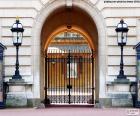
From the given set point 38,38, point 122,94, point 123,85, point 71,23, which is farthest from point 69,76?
point 122,94

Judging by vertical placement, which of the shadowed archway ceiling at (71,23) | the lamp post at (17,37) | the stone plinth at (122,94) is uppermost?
the shadowed archway ceiling at (71,23)

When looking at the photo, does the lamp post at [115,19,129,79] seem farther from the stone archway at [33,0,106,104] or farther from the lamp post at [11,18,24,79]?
the lamp post at [11,18,24,79]

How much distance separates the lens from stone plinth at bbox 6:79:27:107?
85.7ft

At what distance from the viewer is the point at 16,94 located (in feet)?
85.9

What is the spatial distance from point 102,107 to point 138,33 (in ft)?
12.0

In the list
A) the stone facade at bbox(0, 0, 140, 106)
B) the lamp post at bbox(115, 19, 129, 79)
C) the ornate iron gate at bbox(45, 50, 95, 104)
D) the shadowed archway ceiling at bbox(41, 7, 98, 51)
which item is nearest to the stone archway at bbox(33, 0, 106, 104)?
the stone facade at bbox(0, 0, 140, 106)

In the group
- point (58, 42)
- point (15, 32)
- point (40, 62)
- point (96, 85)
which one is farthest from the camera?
point (58, 42)

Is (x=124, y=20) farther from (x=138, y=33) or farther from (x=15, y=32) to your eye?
(x=15, y=32)

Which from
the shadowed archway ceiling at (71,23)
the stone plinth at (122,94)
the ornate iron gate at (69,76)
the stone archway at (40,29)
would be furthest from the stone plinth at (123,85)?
the shadowed archway ceiling at (71,23)

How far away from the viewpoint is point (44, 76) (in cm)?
3091

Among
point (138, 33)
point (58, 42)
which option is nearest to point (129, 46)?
point (138, 33)

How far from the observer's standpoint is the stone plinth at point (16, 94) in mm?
26109

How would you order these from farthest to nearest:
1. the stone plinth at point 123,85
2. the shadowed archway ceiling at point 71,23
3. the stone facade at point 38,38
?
the shadowed archway ceiling at point 71,23, the stone facade at point 38,38, the stone plinth at point 123,85

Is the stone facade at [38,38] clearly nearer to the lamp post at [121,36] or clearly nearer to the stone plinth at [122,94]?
the lamp post at [121,36]
